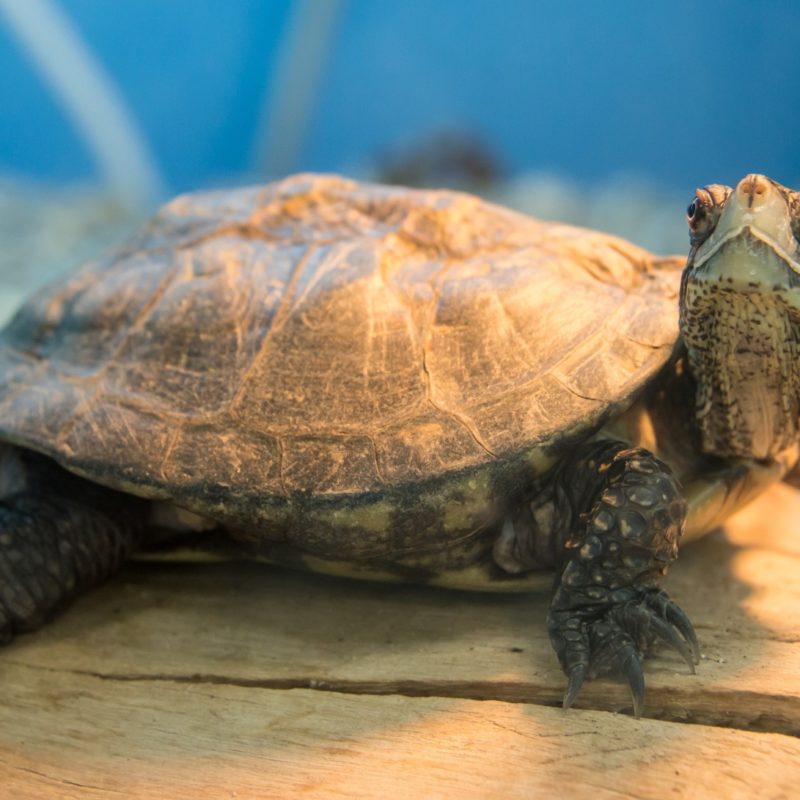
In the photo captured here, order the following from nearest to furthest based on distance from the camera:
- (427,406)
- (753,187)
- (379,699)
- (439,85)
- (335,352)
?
(753,187) < (379,699) < (427,406) < (335,352) < (439,85)

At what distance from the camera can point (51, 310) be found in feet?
8.05

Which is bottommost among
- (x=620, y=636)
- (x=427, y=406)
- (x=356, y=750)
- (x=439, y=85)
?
(x=356, y=750)

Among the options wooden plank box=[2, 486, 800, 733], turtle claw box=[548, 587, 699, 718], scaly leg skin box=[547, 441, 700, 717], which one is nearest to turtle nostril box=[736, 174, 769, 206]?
scaly leg skin box=[547, 441, 700, 717]

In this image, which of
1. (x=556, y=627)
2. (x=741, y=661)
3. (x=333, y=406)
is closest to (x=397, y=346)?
(x=333, y=406)

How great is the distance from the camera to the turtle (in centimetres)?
182

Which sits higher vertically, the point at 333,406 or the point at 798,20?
the point at 798,20

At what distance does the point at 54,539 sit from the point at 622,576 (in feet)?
4.81

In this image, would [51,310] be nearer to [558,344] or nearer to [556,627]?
[558,344]

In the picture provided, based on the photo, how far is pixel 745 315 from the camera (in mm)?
1751

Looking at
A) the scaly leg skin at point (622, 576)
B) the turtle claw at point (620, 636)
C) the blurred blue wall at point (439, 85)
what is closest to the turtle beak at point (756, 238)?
the scaly leg skin at point (622, 576)

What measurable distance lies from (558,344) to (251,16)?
6026 mm

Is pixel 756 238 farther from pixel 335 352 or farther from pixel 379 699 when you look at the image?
pixel 379 699

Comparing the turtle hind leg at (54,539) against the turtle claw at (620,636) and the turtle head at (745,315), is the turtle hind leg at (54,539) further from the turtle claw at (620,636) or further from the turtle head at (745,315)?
the turtle head at (745,315)

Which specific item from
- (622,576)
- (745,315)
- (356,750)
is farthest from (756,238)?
(356,750)
